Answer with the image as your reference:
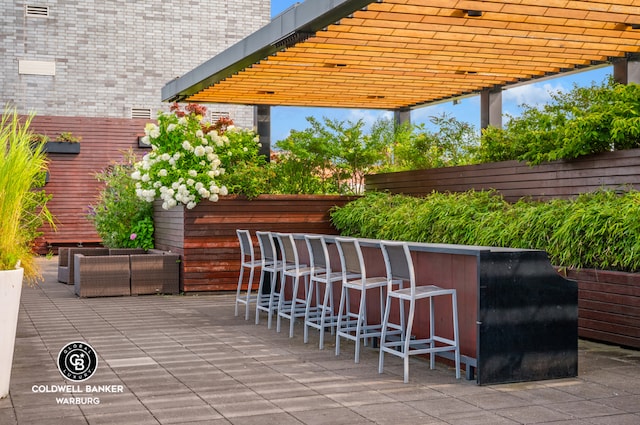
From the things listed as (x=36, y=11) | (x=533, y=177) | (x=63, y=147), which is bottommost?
(x=533, y=177)

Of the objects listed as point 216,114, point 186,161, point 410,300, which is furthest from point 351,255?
point 216,114

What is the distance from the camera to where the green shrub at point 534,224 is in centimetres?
683

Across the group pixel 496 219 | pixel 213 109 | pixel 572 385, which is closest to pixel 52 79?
pixel 213 109

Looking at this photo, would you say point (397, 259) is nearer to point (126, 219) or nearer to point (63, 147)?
point (126, 219)

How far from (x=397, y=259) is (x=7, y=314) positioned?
8.57 ft

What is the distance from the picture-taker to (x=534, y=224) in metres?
7.75

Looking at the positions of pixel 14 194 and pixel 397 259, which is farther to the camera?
pixel 397 259

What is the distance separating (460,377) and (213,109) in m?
16.4

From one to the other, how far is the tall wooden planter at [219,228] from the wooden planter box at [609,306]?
5.34m

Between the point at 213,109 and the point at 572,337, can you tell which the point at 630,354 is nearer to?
the point at 572,337

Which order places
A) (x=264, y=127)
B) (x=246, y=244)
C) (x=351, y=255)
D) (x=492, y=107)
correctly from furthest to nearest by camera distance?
(x=264, y=127) → (x=492, y=107) → (x=246, y=244) → (x=351, y=255)

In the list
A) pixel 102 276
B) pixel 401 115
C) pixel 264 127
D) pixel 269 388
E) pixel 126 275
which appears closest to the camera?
pixel 269 388

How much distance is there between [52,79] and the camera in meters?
19.6

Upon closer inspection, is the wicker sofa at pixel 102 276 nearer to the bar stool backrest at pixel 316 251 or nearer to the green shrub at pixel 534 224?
the green shrub at pixel 534 224
